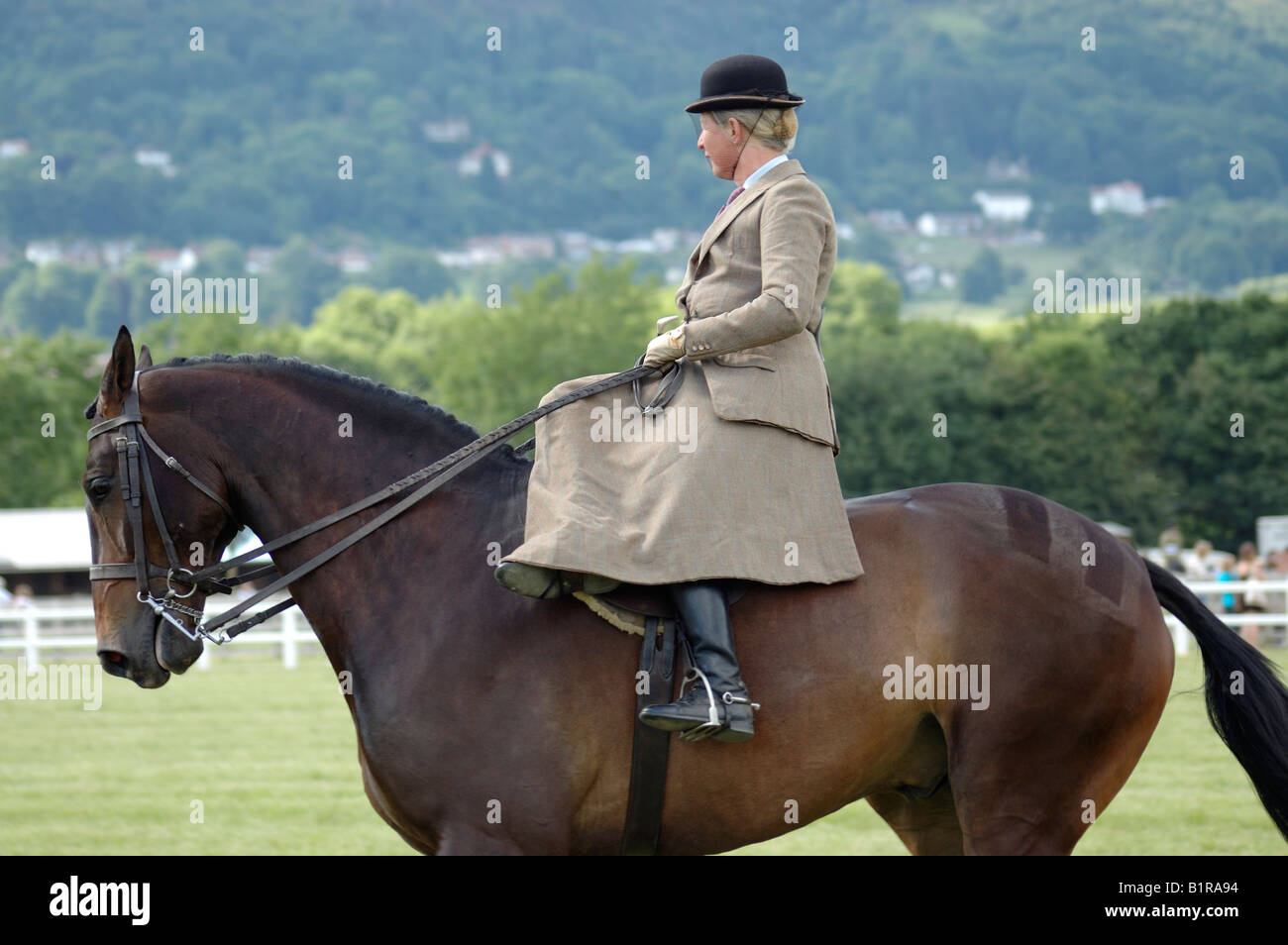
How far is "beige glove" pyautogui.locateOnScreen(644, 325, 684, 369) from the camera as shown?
480cm

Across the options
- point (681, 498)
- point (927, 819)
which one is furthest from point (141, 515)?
point (927, 819)

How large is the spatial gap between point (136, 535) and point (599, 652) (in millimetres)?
1632

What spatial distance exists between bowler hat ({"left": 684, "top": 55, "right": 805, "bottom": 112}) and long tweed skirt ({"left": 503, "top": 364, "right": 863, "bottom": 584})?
96 cm

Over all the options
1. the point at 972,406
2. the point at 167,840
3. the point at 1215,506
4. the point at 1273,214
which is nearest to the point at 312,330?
the point at 972,406

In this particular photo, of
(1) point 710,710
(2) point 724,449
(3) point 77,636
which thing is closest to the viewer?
(1) point 710,710

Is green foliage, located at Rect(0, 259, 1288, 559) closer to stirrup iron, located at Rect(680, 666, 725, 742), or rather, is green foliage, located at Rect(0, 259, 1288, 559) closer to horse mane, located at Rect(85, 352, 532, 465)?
horse mane, located at Rect(85, 352, 532, 465)

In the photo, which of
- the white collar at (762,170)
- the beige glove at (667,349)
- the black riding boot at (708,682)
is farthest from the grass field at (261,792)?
the white collar at (762,170)

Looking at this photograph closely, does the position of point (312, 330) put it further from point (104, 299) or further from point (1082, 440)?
point (1082, 440)

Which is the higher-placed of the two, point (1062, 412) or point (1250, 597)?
point (1062, 412)

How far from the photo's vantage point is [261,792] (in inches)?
461

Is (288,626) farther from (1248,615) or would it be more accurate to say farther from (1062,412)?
(1062,412)

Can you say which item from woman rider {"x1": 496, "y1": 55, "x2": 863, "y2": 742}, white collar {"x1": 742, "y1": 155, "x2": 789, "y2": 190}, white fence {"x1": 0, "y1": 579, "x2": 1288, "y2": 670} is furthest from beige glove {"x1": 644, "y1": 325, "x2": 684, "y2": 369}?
white fence {"x1": 0, "y1": 579, "x2": 1288, "y2": 670}

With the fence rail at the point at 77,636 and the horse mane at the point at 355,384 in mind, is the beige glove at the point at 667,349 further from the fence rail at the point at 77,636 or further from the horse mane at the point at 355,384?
the fence rail at the point at 77,636

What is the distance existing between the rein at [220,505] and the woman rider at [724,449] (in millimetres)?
83
